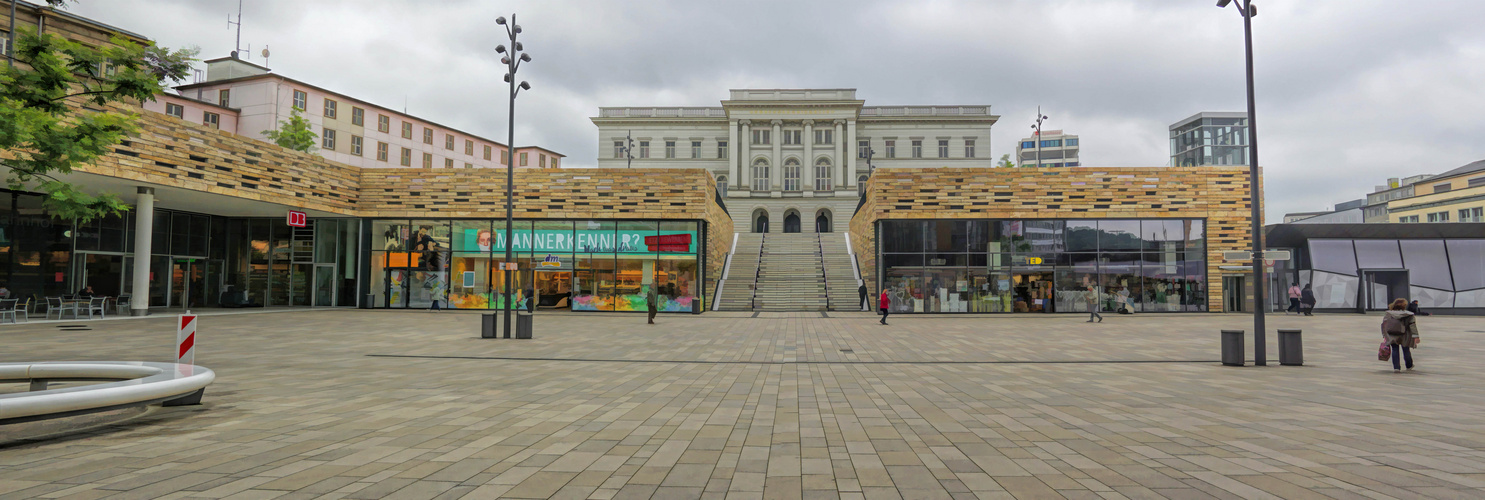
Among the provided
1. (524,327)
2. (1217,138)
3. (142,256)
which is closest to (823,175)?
(524,327)

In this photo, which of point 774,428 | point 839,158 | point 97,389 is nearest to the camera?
point 97,389

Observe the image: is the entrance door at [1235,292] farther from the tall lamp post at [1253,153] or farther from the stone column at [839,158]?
the stone column at [839,158]

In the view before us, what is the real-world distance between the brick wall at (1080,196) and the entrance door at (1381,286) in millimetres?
8425

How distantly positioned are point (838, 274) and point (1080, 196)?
11416 millimetres

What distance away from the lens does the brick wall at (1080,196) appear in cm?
2711

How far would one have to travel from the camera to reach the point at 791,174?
6412 centimetres

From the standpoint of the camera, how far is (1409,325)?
34.9ft

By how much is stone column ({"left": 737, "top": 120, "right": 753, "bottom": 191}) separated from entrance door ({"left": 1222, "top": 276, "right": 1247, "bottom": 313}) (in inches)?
1621

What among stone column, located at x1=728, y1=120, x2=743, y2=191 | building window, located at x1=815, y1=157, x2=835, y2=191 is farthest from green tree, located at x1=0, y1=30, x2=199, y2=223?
building window, located at x1=815, y1=157, x2=835, y2=191

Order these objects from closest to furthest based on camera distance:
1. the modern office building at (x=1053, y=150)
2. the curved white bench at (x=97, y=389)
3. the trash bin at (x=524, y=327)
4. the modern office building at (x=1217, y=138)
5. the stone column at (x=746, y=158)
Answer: the curved white bench at (x=97, y=389) → the trash bin at (x=524, y=327) → the stone column at (x=746, y=158) → the modern office building at (x=1217, y=138) → the modern office building at (x=1053, y=150)

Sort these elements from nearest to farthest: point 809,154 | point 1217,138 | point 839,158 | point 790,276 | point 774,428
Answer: point 774,428 → point 790,276 → point 839,158 → point 809,154 → point 1217,138

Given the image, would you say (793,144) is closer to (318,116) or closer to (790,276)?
(790,276)

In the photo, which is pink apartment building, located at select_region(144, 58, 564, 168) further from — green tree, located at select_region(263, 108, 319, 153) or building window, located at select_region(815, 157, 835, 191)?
building window, located at select_region(815, 157, 835, 191)

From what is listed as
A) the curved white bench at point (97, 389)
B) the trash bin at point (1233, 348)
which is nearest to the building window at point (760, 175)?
the trash bin at point (1233, 348)
